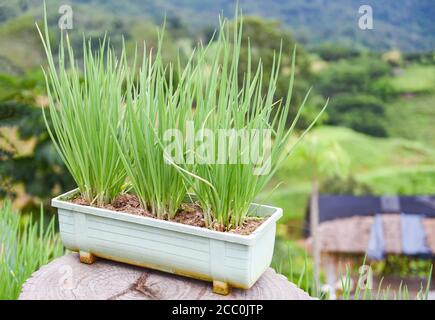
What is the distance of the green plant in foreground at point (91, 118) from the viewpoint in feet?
3.22

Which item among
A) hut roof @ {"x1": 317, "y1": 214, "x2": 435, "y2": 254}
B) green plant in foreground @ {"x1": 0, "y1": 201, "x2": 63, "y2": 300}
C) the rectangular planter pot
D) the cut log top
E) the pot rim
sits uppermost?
the pot rim

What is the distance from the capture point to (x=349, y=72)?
756cm

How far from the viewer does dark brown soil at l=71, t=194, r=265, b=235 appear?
934 mm

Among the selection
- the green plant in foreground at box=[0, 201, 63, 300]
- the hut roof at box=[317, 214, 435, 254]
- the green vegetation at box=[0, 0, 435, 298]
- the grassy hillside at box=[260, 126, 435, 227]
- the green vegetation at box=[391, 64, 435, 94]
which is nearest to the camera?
the green plant in foreground at box=[0, 201, 63, 300]

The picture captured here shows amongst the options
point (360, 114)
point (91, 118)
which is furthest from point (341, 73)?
point (91, 118)

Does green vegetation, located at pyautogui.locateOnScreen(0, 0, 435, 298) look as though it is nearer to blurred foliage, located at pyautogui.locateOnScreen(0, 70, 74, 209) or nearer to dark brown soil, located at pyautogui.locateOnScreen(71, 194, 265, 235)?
blurred foliage, located at pyautogui.locateOnScreen(0, 70, 74, 209)

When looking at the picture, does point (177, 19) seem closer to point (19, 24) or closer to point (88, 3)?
point (88, 3)

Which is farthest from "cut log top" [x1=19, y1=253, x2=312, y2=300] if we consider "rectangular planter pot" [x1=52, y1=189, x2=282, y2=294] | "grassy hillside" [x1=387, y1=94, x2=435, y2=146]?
"grassy hillside" [x1=387, y1=94, x2=435, y2=146]

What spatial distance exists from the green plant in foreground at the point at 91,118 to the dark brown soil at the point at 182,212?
30 mm

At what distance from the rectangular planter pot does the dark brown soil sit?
0.03m

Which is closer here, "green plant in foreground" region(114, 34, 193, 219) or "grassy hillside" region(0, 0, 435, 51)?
"green plant in foreground" region(114, 34, 193, 219)

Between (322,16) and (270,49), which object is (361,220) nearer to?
(270,49)

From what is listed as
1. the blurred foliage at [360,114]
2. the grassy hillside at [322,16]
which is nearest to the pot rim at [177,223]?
the grassy hillside at [322,16]

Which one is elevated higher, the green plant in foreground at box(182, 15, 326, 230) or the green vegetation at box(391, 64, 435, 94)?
the green plant in foreground at box(182, 15, 326, 230)
